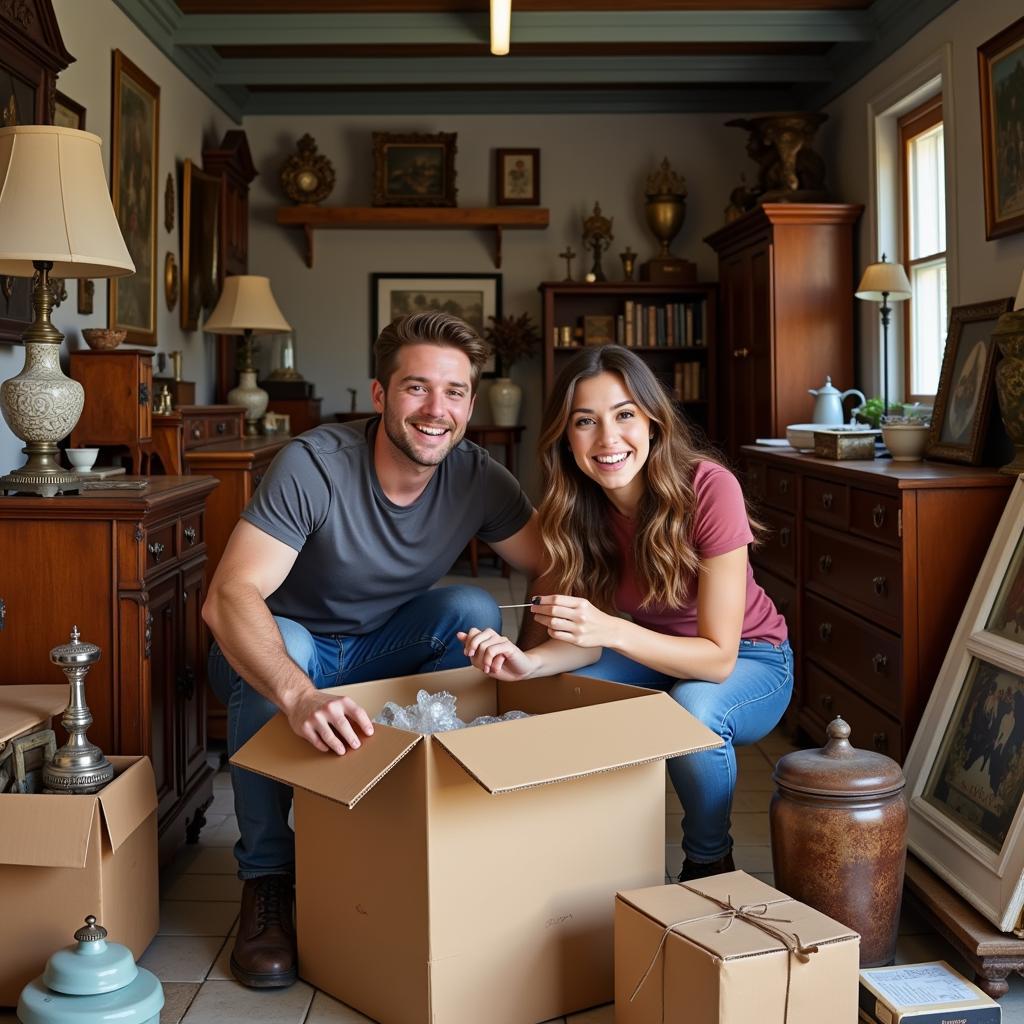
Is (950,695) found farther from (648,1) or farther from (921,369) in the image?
(648,1)

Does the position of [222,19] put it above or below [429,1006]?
above

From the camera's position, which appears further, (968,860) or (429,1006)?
(968,860)

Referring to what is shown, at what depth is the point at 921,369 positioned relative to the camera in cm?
506

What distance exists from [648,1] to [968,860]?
4348 millimetres

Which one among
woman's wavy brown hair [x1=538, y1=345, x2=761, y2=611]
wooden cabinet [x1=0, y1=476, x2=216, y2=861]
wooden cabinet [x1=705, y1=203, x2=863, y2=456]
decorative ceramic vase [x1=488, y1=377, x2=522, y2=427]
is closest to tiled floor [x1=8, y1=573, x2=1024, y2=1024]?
wooden cabinet [x1=0, y1=476, x2=216, y2=861]

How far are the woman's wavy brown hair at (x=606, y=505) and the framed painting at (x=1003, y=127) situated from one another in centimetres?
205

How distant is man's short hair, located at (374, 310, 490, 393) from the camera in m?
2.41

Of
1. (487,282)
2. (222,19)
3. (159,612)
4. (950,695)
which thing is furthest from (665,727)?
(487,282)

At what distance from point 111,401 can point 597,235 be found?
4249 mm

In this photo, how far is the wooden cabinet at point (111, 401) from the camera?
3.60 metres

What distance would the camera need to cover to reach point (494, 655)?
212 centimetres

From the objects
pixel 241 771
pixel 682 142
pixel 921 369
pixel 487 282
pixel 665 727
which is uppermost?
pixel 682 142

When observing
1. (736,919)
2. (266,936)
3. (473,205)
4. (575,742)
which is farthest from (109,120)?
(736,919)

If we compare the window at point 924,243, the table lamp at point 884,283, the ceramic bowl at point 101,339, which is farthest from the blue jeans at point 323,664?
the window at point 924,243
